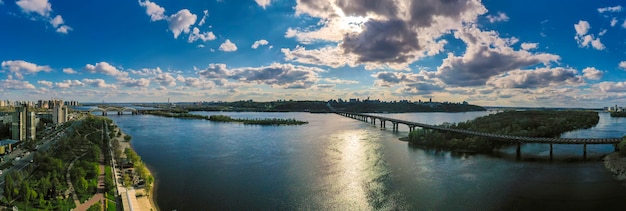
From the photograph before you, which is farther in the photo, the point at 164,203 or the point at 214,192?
the point at 214,192

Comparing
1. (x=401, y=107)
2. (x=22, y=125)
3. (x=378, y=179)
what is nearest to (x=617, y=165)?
(x=378, y=179)

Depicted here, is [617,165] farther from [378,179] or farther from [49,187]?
[49,187]

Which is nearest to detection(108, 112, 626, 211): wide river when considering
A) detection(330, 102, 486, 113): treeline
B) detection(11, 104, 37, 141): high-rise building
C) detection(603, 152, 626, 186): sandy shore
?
detection(603, 152, 626, 186): sandy shore

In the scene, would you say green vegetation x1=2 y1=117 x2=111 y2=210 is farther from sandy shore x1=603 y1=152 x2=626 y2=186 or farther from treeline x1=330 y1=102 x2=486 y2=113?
treeline x1=330 y1=102 x2=486 y2=113

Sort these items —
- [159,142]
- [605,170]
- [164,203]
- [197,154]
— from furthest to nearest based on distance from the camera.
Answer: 1. [159,142]
2. [197,154]
3. [605,170]
4. [164,203]

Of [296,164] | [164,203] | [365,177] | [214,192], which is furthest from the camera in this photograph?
[296,164]

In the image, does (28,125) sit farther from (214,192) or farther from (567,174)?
(567,174)

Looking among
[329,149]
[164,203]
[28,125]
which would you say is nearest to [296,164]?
[329,149]
